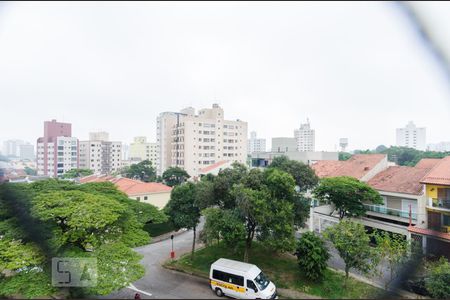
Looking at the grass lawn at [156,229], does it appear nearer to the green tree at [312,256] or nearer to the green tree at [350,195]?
the green tree at [312,256]

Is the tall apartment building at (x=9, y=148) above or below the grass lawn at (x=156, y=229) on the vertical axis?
above

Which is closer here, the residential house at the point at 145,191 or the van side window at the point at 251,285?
the van side window at the point at 251,285

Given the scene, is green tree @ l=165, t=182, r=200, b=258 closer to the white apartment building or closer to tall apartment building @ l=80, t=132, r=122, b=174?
the white apartment building

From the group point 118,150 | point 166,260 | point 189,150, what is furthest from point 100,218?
point 118,150

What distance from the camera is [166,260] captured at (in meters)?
7.11

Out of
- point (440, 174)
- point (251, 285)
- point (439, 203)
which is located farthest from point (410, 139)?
point (251, 285)

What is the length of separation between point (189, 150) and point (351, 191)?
682 inches

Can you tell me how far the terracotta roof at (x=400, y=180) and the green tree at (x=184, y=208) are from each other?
19.0 ft

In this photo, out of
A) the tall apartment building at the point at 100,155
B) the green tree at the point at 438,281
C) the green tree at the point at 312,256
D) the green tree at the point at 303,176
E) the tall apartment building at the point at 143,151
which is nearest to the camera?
the green tree at the point at 438,281

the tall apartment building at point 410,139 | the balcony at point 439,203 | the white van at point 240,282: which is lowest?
the white van at point 240,282

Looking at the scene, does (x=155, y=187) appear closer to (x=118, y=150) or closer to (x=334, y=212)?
(x=334, y=212)

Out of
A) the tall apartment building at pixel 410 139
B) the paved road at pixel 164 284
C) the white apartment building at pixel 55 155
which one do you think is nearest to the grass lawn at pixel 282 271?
the paved road at pixel 164 284

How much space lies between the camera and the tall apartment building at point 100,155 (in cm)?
3027

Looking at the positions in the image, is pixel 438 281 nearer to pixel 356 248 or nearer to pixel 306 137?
pixel 356 248
